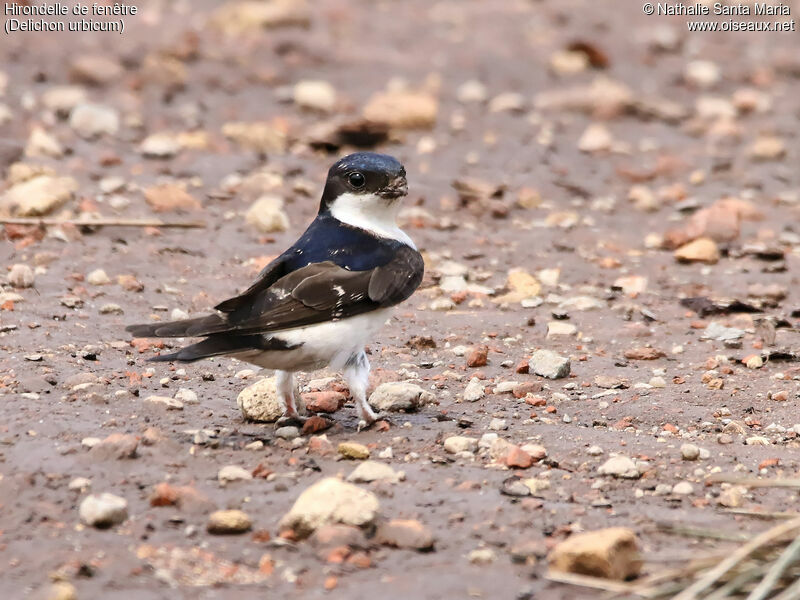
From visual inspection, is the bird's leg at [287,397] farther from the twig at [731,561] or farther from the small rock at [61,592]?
the twig at [731,561]

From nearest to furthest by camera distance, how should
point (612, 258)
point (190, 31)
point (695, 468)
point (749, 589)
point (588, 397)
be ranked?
point (749, 589) < point (695, 468) < point (588, 397) < point (612, 258) < point (190, 31)

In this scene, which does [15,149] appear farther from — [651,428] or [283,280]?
[651,428]

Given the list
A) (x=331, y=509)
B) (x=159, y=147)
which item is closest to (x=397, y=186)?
(x=331, y=509)

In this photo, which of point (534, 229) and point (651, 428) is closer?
point (651, 428)

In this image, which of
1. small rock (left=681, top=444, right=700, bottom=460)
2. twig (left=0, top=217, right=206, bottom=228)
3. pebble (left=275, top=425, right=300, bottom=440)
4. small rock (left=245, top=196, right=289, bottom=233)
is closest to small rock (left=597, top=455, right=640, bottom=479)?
small rock (left=681, top=444, right=700, bottom=460)

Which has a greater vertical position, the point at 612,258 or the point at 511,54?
the point at 511,54

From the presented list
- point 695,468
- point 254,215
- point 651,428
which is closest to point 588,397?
point 651,428

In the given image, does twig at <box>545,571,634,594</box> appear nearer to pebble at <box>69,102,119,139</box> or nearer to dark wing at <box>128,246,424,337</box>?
dark wing at <box>128,246,424,337</box>

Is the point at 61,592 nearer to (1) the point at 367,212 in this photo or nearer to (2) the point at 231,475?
(2) the point at 231,475

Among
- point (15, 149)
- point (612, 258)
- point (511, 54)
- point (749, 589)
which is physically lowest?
point (749, 589)

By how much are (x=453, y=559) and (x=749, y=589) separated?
0.77 meters

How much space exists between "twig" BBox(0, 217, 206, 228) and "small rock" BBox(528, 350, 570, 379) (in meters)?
2.49

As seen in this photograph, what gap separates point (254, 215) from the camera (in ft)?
22.6

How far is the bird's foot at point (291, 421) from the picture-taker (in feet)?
14.3
